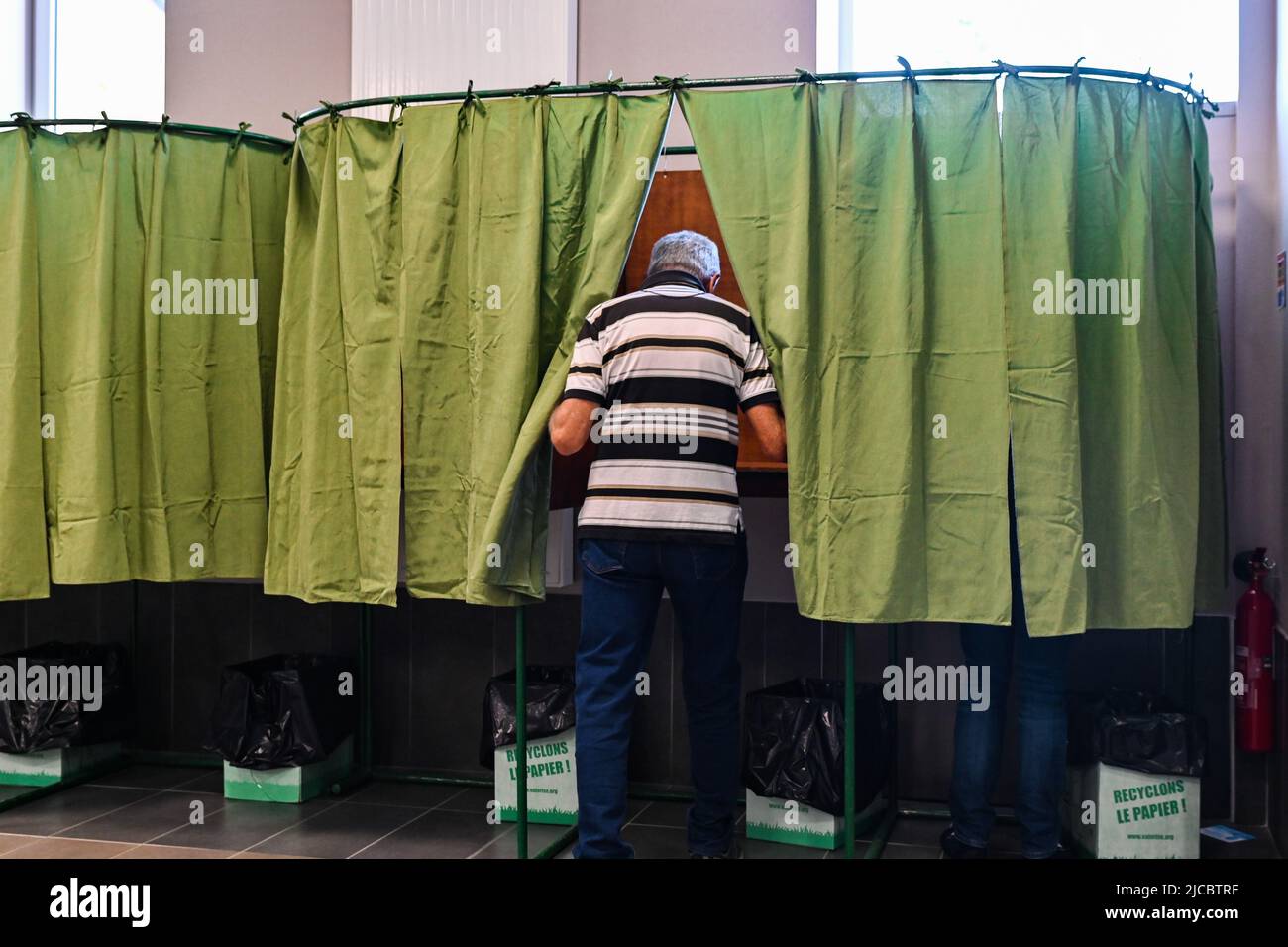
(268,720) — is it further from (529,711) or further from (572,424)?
(572,424)

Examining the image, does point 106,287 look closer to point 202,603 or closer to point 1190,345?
point 202,603

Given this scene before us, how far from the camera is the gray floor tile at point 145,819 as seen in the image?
3.60 meters

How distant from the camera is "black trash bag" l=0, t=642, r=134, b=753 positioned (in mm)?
4078

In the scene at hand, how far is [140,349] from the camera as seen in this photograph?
3.61 metres

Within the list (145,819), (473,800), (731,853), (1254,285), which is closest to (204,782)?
(145,819)

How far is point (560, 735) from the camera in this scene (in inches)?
146

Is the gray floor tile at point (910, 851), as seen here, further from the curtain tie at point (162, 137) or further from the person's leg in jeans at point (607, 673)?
the curtain tie at point (162, 137)

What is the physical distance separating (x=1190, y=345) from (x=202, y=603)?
336 centimetres

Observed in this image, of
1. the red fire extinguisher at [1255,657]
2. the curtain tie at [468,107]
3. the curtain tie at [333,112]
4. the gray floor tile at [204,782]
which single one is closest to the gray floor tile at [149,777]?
the gray floor tile at [204,782]

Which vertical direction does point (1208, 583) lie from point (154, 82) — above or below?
below

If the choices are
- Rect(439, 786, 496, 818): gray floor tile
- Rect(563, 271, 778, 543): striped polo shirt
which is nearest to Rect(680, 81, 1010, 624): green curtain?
Rect(563, 271, 778, 543): striped polo shirt

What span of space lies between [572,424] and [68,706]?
2297 mm

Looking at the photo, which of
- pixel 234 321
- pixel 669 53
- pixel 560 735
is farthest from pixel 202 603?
pixel 669 53

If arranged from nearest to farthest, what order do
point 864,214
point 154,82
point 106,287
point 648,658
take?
point 864,214 < point 106,287 < point 648,658 < point 154,82
